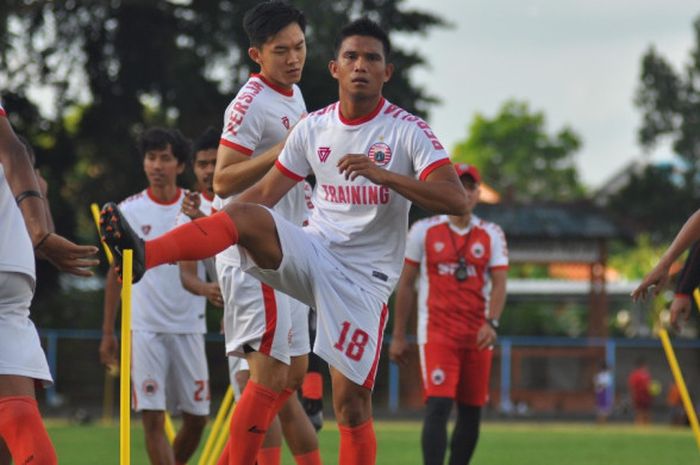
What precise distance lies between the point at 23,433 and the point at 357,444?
1994mm

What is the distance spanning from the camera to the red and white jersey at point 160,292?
10.3 m

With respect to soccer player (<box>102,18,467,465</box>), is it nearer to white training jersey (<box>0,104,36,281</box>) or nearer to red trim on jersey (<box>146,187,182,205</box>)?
white training jersey (<box>0,104,36,281</box>)

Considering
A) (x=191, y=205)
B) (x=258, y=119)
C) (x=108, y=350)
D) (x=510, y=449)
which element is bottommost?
(x=510, y=449)

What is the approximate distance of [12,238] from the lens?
5.46m

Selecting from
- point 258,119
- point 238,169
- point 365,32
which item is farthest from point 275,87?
point 365,32

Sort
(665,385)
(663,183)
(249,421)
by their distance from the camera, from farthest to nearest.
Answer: (663,183), (665,385), (249,421)

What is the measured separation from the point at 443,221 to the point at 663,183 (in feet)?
164

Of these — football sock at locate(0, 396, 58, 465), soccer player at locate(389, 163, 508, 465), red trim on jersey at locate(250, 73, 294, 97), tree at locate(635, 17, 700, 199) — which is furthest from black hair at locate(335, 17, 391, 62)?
tree at locate(635, 17, 700, 199)

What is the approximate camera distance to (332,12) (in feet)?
99.2

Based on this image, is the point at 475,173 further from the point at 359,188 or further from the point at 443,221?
the point at 359,188

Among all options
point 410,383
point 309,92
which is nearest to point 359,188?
point 309,92

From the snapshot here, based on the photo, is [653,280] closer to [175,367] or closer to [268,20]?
[268,20]

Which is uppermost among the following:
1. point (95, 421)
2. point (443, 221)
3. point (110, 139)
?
point (110, 139)

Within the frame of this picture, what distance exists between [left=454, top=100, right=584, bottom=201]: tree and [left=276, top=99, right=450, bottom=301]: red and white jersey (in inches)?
4327
